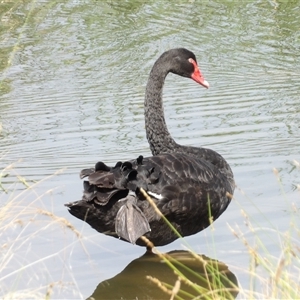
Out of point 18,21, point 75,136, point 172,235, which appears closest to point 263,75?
point 75,136

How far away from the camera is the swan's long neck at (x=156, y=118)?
17.9 ft

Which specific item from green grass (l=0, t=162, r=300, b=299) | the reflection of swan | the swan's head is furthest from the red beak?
the reflection of swan

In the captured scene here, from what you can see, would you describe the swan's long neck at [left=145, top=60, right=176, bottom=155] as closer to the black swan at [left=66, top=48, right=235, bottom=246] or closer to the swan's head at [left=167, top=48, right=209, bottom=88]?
the swan's head at [left=167, top=48, right=209, bottom=88]

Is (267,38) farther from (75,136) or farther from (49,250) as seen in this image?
(49,250)

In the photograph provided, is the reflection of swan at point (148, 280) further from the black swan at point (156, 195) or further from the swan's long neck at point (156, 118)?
the swan's long neck at point (156, 118)

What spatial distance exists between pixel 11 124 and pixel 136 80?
5.15ft

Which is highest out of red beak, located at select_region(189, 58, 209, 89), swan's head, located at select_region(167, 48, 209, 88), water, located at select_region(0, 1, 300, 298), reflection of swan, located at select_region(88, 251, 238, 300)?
swan's head, located at select_region(167, 48, 209, 88)

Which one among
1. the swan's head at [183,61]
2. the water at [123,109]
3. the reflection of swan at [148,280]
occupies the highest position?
the swan's head at [183,61]

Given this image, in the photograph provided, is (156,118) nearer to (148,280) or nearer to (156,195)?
(156,195)

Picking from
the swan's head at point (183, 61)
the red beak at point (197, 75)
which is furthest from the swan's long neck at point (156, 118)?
the red beak at point (197, 75)

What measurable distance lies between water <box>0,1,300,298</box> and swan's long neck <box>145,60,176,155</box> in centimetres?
57

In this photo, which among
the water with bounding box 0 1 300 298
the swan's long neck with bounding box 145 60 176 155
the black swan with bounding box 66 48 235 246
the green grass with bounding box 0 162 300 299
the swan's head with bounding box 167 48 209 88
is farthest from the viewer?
the swan's head with bounding box 167 48 209 88

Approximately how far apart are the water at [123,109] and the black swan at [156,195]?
7.2 inches

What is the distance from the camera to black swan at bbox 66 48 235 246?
4234mm
